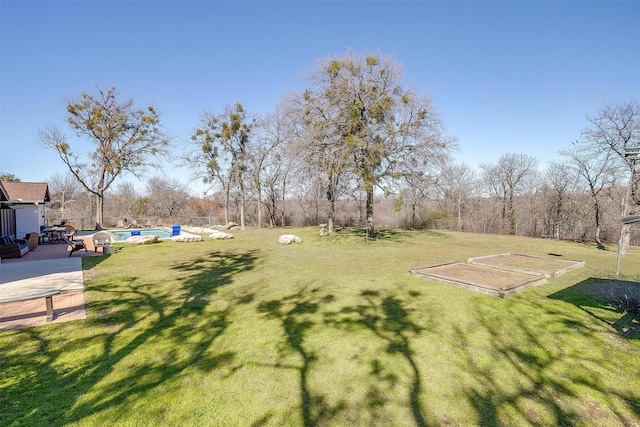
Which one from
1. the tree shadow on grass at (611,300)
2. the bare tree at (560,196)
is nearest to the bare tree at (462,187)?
the bare tree at (560,196)

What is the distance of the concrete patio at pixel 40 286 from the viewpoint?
4.57m

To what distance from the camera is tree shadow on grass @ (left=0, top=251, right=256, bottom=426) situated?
104 inches

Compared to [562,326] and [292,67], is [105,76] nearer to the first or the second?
[292,67]

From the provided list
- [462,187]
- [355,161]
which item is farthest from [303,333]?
[462,187]

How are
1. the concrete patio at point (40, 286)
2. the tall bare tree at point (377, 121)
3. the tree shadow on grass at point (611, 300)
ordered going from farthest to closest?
the tall bare tree at point (377, 121)
the concrete patio at point (40, 286)
the tree shadow on grass at point (611, 300)

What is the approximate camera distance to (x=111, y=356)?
345cm

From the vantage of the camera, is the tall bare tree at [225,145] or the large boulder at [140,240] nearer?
the large boulder at [140,240]

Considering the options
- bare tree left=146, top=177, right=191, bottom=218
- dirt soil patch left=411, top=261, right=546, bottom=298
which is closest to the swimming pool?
bare tree left=146, top=177, right=191, bottom=218

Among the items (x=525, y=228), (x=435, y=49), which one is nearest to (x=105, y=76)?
→ (x=435, y=49)

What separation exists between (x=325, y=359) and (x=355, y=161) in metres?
10.8

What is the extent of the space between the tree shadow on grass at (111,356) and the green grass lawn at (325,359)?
0.02m

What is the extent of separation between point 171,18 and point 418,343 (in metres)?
12.8

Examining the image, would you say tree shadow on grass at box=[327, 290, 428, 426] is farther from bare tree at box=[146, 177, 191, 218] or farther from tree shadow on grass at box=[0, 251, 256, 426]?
bare tree at box=[146, 177, 191, 218]

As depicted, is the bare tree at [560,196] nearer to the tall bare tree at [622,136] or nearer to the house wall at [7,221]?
the tall bare tree at [622,136]
